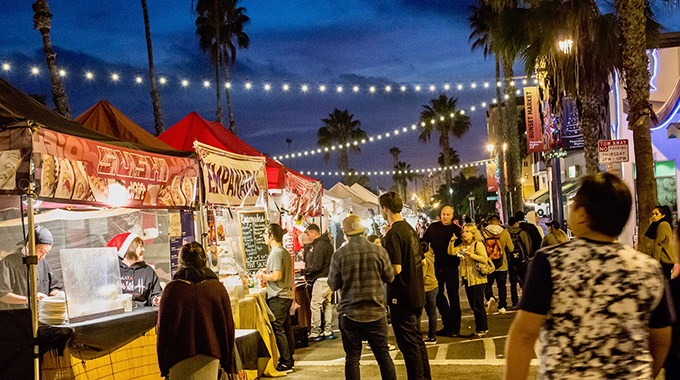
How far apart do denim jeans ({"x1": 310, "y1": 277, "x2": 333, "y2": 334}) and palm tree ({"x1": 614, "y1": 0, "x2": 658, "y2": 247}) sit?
5.69 meters

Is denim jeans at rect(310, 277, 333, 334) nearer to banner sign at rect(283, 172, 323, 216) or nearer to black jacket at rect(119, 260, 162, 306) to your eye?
banner sign at rect(283, 172, 323, 216)

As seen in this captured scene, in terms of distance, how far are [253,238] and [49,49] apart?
1170 centimetres

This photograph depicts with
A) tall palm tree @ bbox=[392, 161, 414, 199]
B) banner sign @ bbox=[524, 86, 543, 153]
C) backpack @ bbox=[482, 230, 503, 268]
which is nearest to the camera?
backpack @ bbox=[482, 230, 503, 268]

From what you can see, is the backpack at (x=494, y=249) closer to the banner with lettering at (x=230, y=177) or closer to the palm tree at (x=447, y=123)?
the banner with lettering at (x=230, y=177)

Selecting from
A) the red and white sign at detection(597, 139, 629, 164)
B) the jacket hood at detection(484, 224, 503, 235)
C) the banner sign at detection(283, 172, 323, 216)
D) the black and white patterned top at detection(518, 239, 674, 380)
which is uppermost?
the red and white sign at detection(597, 139, 629, 164)

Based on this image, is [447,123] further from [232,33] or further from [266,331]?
[266,331]

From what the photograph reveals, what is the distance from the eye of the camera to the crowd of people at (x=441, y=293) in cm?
240

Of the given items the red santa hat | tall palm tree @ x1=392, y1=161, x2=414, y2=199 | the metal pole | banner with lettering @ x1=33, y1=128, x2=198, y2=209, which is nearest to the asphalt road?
the red santa hat

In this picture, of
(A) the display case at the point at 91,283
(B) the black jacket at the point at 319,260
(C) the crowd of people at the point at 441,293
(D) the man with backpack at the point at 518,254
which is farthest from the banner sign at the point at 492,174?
(A) the display case at the point at 91,283

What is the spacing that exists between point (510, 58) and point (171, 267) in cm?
971

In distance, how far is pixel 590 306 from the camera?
2.39 m

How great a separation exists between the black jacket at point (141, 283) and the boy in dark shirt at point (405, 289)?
300 centimetres

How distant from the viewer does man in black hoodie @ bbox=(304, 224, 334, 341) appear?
33.9 feet

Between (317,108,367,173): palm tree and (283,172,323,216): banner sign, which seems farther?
(317,108,367,173): palm tree
